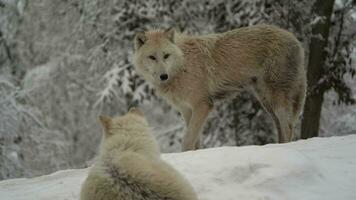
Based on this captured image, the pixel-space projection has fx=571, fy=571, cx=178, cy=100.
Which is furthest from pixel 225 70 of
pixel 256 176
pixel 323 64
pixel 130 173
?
pixel 130 173

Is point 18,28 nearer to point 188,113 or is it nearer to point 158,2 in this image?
point 158,2

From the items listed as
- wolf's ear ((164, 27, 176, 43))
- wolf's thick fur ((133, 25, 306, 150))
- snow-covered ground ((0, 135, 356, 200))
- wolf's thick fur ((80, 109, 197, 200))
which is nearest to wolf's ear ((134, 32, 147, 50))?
wolf's thick fur ((133, 25, 306, 150))

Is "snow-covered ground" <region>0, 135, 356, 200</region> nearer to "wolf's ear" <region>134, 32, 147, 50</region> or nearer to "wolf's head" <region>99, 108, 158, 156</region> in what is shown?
"wolf's head" <region>99, 108, 158, 156</region>

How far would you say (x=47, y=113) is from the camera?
1405 cm

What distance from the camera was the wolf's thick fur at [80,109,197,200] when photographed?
3.60 m

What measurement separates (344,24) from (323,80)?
5.68 feet

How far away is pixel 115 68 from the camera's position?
463 inches

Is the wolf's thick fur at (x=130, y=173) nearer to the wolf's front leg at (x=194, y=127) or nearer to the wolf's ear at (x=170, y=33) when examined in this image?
the wolf's front leg at (x=194, y=127)

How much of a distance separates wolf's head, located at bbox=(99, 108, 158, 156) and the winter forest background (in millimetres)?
6726

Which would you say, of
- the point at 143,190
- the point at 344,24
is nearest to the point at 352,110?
the point at 344,24

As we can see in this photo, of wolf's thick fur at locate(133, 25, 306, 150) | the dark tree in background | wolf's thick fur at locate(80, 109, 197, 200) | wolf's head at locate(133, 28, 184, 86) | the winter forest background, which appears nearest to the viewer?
wolf's thick fur at locate(80, 109, 197, 200)

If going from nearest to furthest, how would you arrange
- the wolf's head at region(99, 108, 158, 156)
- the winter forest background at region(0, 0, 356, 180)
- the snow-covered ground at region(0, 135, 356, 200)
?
1. the wolf's head at region(99, 108, 158, 156)
2. the snow-covered ground at region(0, 135, 356, 200)
3. the winter forest background at region(0, 0, 356, 180)

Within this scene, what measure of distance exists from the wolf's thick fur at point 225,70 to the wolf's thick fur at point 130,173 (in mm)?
3213

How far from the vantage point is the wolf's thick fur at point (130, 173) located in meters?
3.60
